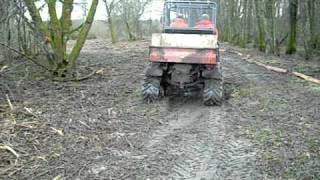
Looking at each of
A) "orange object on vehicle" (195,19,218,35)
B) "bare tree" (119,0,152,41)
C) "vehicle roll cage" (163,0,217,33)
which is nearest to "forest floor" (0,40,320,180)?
"orange object on vehicle" (195,19,218,35)

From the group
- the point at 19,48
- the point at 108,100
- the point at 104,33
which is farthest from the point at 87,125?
the point at 104,33

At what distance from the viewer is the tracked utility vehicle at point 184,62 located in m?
10.3

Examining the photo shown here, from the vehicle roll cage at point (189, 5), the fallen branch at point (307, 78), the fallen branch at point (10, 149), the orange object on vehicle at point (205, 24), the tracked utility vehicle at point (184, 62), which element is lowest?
the fallen branch at point (307, 78)

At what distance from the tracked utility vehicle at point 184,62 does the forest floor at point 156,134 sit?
0.40 meters

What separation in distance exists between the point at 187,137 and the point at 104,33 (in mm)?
49139

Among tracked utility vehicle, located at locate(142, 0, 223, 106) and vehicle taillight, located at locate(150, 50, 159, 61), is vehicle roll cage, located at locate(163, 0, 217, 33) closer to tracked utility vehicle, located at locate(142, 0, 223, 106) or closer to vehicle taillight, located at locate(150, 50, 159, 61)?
tracked utility vehicle, located at locate(142, 0, 223, 106)

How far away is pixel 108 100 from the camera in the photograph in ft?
35.6

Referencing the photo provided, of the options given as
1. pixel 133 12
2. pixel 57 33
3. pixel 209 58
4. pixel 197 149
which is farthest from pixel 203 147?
pixel 133 12

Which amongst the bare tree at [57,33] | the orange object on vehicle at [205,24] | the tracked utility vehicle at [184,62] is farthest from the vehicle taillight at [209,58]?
the bare tree at [57,33]

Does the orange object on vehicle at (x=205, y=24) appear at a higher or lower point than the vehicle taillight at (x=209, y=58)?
higher

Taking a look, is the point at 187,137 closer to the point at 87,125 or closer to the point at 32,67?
the point at 87,125

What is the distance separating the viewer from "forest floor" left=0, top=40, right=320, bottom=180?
20.5 feet

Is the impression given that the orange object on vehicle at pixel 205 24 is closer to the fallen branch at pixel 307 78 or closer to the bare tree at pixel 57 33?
the fallen branch at pixel 307 78

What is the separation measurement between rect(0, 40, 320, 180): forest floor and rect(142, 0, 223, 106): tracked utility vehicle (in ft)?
1.30
